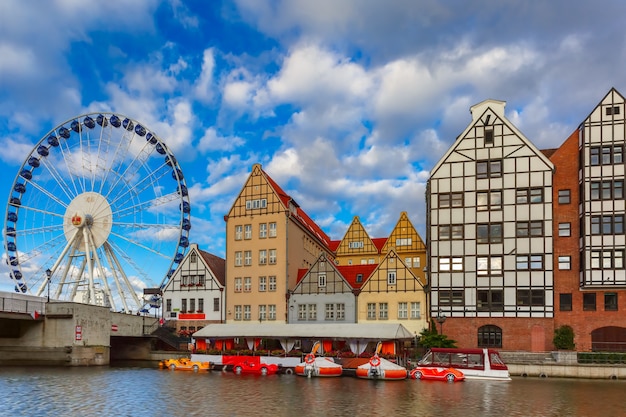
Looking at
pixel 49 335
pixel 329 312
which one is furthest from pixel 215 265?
pixel 49 335

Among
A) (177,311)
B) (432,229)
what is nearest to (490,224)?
(432,229)

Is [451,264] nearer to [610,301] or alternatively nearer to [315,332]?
[610,301]

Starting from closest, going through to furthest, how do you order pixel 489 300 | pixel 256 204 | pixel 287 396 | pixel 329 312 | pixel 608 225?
pixel 287 396
pixel 608 225
pixel 489 300
pixel 329 312
pixel 256 204

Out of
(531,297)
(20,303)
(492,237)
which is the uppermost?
(492,237)

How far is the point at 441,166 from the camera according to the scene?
191 ft

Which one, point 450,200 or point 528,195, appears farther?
point 450,200

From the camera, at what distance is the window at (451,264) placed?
185 ft

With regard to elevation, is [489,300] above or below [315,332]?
above

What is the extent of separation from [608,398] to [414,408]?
12192 millimetres

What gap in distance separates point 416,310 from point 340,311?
300 inches

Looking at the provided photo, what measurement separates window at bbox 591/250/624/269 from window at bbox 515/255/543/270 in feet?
14.3

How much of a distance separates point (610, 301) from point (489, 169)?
15.5 metres

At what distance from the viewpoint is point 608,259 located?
51688mm

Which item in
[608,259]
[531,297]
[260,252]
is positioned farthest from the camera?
[260,252]
